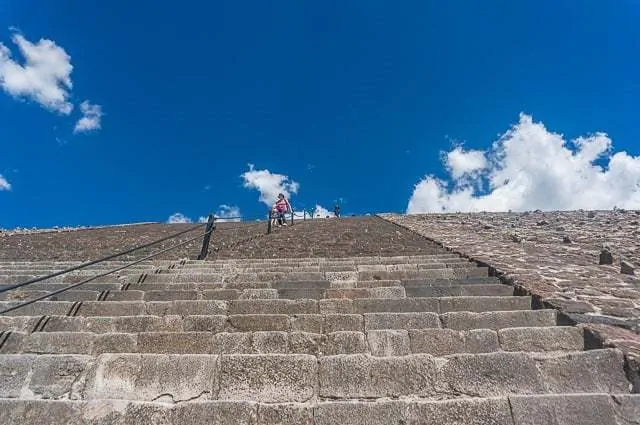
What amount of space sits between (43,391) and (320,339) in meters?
2.22

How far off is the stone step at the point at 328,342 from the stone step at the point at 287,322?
14.0 inches

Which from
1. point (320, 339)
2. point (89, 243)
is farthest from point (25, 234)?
point (320, 339)

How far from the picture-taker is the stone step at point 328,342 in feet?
10.8

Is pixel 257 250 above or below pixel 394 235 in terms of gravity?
below

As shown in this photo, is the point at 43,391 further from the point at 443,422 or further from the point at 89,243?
the point at 89,243

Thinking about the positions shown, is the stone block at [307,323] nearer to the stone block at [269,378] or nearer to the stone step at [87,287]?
the stone block at [269,378]

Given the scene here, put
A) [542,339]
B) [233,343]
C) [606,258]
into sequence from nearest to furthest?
[542,339] → [233,343] → [606,258]

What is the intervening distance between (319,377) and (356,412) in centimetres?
44

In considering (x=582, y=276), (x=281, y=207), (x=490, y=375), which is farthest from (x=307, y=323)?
(x=281, y=207)

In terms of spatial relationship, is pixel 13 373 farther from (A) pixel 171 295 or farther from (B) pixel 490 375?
(B) pixel 490 375

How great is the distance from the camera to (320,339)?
133 inches

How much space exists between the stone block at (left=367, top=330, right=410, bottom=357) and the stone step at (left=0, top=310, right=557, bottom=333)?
0.33m

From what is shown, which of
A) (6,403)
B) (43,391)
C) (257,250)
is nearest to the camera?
(6,403)

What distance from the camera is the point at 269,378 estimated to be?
283 cm
